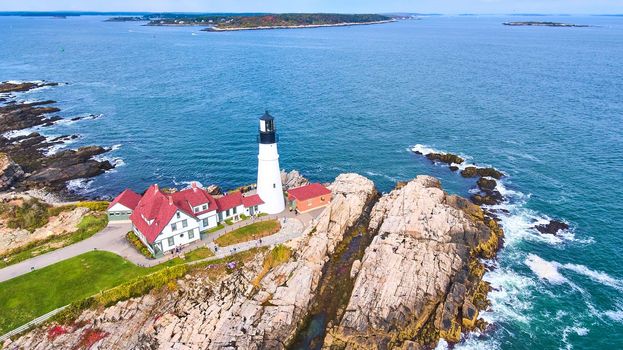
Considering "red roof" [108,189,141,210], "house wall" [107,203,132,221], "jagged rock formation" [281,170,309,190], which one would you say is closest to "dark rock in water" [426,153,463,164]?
"jagged rock formation" [281,170,309,190]

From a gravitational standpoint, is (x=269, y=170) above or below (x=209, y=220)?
above

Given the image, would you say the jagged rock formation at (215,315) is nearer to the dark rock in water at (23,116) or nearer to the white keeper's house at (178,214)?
the white keeper's house at (178,214)

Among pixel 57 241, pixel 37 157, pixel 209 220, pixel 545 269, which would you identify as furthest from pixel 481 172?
pixel 37 157

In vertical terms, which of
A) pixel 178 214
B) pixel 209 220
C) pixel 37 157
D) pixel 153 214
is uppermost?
pixel 178 214

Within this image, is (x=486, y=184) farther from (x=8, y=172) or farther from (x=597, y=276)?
(x=8, y=172)

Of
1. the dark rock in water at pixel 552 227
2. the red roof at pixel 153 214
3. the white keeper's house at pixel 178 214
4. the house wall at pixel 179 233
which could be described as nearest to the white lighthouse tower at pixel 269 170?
the white keeper's house at pixel 178 214

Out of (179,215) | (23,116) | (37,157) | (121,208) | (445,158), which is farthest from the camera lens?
(23,116)

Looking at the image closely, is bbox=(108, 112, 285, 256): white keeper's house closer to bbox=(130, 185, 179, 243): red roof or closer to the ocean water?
bbox=(130, 185, 179, 243): red roof
